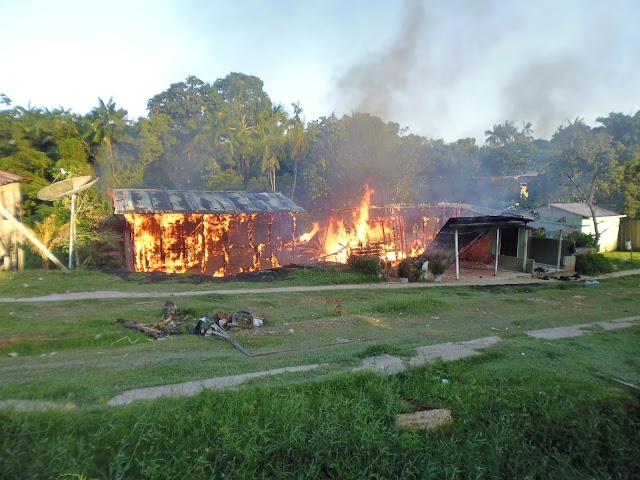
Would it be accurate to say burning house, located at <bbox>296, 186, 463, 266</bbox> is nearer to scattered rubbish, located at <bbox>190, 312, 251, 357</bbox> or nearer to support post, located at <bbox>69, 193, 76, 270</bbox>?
support post, located at <bbox>69, 193, 76, 270</bbox>

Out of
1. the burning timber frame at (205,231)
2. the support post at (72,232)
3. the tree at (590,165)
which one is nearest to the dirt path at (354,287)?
the support post at (72,232)

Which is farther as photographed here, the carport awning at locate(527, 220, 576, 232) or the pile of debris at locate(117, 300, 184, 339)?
the carport awning at locate(527, 220, 576, 232)

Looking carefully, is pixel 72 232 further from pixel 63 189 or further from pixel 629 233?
pixel 629 233

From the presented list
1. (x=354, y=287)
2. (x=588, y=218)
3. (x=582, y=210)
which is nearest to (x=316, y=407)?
(x=354, y=287)

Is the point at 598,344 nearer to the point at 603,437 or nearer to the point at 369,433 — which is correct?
the point at 603,437

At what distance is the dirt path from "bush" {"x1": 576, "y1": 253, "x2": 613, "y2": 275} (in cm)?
39

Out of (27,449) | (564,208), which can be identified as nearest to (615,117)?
(564,208)

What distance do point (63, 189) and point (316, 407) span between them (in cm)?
1530

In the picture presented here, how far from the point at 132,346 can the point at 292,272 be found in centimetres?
933

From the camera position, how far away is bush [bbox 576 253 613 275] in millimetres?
19047

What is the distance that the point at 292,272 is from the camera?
17141 millimetres

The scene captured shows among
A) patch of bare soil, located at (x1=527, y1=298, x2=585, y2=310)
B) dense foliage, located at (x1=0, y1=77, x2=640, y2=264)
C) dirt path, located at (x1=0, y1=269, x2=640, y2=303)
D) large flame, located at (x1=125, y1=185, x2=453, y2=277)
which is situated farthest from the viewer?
dense foliage, located at (x1=0, y1=77, x2=640, y2=264)

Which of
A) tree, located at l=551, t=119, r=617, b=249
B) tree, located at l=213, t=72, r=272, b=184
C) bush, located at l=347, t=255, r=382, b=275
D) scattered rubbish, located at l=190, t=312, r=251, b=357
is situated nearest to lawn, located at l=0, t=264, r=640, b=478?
scattered rubbish, located at l=190, t=312, r=251, b=357

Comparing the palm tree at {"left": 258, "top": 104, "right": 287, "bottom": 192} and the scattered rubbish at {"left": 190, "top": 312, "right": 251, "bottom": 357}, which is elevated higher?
the palm tree at {"left": 258, "top": 104, "right": 287, "bottom": 192}
